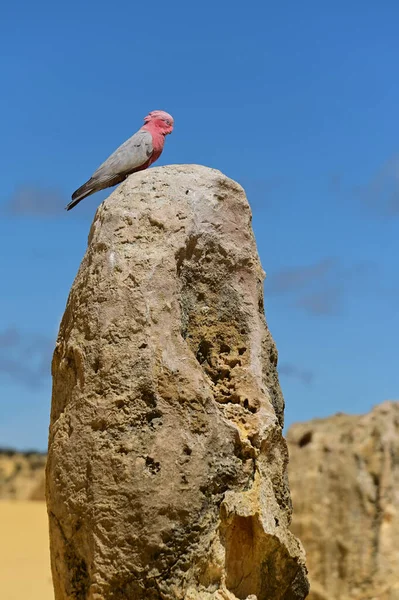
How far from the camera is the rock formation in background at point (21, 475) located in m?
29.6

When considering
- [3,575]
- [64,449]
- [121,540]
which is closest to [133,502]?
[121,540]

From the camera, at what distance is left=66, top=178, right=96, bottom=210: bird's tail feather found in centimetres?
640

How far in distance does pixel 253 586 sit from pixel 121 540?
0.79 metres

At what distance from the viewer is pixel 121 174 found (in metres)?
6.27

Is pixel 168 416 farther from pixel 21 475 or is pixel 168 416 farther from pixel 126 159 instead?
pixel 21 475

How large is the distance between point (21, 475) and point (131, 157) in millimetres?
32459

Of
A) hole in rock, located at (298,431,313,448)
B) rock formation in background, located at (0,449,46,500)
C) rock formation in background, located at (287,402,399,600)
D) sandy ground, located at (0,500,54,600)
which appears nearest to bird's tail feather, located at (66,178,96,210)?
rock formation in background, located at (287,402,399,600)

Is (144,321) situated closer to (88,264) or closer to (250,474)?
(88,264)

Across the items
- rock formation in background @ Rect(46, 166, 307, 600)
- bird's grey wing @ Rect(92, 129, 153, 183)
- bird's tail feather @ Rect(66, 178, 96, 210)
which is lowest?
rock formation in background @ Rect(46, 166, 307, 600)

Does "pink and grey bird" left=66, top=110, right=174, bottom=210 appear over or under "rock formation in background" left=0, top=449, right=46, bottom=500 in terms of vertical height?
under

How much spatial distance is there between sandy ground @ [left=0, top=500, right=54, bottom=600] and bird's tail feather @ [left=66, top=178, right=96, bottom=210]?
32.3 ft

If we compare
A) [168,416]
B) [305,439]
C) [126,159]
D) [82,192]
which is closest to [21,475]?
[305,439]

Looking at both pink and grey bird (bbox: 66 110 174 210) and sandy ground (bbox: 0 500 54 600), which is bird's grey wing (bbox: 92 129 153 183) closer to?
pink and grey bird (bbox: 66 110 174 210)

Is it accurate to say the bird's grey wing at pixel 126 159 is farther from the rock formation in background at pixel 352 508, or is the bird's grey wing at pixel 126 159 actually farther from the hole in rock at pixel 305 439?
the hole in rock at pixel 305 439
